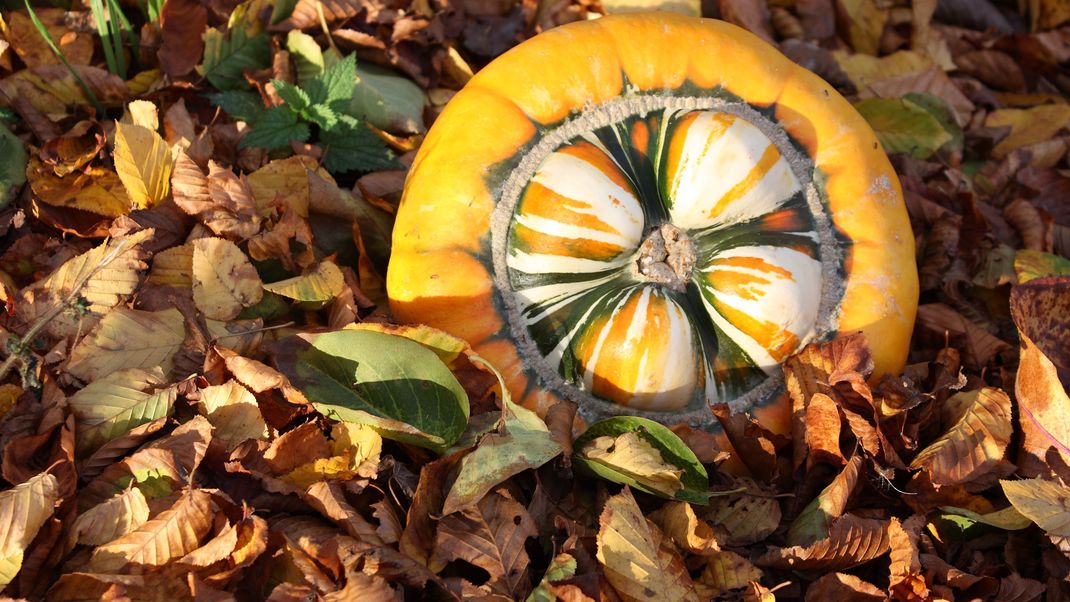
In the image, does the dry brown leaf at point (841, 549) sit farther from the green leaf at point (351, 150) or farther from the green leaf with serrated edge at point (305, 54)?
the green leaf with serrated edge at point (305, 54)

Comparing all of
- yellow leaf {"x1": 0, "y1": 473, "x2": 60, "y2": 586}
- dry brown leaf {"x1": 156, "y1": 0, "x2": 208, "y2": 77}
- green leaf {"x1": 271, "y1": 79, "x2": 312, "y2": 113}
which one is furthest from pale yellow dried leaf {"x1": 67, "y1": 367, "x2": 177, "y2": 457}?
dry brown leaf {"x1": 156, "y1": 0, "x2": 208, "y2": 77}

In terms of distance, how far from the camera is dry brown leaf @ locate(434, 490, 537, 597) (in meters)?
1.77

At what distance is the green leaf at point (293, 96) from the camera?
251 cm

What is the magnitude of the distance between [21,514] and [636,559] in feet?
3.55

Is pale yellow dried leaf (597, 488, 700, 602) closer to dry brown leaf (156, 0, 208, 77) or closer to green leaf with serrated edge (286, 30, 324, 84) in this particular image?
green leaf with serrated edge (286, 30, 324, 84)

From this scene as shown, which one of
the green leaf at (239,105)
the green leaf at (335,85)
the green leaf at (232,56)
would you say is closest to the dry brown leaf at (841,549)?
the green leaf at (335,85)

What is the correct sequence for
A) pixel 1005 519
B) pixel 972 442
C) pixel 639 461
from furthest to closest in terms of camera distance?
pixel 972 442 → pixel 1005 519 → pixel 639 461

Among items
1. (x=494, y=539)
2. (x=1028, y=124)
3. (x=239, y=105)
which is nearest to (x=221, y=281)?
(x=239, y=105)

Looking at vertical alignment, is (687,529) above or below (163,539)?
below

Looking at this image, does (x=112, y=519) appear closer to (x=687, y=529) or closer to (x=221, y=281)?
(x=221, y=281)

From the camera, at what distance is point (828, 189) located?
221cm

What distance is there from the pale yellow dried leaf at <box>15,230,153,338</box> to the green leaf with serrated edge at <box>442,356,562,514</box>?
2.69 feet

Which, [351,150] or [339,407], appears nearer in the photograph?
[339,407]

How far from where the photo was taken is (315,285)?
215 centimetres
